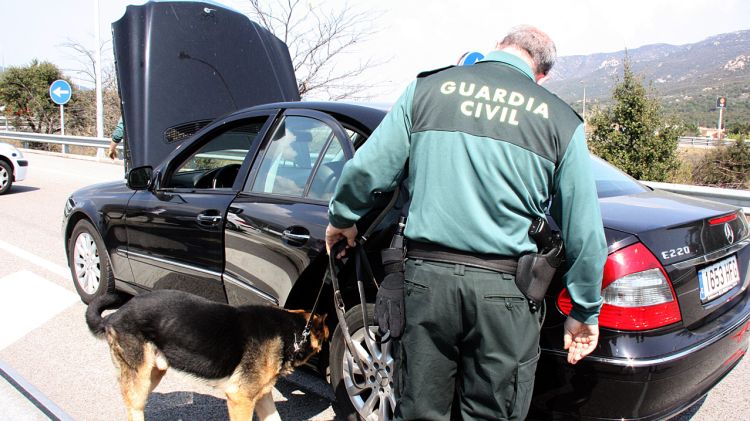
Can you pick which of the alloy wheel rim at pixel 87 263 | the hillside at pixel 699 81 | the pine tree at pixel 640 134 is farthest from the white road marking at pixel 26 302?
the pine tree at pixel 640 134

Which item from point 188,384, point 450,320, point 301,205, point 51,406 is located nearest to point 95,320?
point 51,406

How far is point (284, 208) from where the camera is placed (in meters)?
3.17

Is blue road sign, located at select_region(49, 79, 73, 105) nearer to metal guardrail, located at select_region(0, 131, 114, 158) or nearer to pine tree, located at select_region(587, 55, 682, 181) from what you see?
metal guardrail, located at select_region(0, 131, 114, 158)

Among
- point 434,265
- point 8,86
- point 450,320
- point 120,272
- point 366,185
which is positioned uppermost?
point 8,86

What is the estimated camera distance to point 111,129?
77.5 ft

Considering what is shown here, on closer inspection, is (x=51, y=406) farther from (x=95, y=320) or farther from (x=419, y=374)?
(x=419, y=374)

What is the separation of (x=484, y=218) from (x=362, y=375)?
1.28 meters

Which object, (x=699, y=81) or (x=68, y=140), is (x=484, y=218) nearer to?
(x=68, y=140)

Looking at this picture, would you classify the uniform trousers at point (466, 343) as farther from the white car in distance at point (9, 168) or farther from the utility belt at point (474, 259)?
the white car in distance at point (9, 168)

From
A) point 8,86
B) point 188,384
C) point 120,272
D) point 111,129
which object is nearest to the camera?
point 188,384

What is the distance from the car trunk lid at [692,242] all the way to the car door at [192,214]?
209 centimetres

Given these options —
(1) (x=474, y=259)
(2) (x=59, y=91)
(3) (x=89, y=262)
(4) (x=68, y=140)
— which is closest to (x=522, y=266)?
(1) (x=474, y=259)

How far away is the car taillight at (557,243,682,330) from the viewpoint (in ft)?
7.45

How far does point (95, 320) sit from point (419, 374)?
193 centimetres
